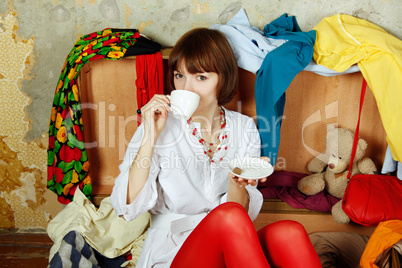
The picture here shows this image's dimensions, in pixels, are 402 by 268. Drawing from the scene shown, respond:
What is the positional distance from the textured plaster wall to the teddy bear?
617 millimetres

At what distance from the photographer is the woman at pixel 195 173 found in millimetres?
1037

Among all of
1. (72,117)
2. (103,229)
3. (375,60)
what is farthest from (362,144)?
(72,117)

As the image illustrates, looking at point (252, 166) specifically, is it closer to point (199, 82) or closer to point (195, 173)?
point (195, 173)

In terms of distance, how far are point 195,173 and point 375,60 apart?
0.94 meters

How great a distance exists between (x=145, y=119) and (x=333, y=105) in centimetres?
116

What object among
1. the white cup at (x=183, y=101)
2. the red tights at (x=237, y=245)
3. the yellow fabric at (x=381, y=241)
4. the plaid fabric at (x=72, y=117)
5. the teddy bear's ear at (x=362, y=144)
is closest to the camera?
the red tights at (x=237, y=245)

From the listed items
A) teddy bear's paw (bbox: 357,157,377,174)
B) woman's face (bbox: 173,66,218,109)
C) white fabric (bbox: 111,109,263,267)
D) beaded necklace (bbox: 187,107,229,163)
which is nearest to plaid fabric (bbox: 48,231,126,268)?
white fabric (bbox: 111,109,263,267)

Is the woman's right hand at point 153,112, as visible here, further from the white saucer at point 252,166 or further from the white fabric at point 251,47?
the white fabric at point 251,47

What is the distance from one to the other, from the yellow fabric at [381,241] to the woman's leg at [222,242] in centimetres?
69

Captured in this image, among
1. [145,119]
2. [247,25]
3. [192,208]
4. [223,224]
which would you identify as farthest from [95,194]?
[247,25]

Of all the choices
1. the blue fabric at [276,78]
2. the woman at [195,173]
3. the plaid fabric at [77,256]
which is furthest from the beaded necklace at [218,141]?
the plaid fabric at [77,256]

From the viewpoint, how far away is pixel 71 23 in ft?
6.16

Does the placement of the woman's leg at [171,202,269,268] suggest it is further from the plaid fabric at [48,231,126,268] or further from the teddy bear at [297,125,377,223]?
the teddy bear at [297,125,377,223]

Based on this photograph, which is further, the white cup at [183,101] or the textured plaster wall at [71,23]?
the textured plaster wall at [71,23]
